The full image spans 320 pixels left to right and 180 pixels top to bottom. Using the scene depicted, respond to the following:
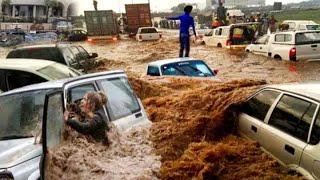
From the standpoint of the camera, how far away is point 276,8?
77.6 meters

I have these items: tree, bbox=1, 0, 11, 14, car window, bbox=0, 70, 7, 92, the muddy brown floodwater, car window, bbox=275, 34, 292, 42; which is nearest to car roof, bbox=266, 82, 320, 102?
the muddy brown floodwater

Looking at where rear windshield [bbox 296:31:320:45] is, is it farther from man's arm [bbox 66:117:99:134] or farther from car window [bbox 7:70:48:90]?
man's arm [bbox 66:117:99:134]

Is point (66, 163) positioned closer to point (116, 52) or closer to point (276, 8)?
point (116, 52)

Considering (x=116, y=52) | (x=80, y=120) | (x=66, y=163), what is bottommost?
(x=116, y=52)

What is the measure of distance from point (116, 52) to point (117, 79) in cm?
2748

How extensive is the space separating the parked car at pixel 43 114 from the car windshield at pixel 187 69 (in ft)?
20.5

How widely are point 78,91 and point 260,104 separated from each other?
224cm

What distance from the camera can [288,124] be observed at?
5.67m

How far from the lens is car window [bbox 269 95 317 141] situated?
5289 millimetres

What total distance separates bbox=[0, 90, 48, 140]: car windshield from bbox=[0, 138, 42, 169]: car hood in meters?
0.21

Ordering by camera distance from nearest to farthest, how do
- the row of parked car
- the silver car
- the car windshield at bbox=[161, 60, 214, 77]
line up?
the silver car
the car windshield at bbox=[161, 60, 214, 77]
the row of parked car

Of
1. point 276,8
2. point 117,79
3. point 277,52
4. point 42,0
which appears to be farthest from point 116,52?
point 42,0

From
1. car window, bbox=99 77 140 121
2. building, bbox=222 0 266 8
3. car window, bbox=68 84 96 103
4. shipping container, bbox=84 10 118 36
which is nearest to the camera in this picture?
car window, bbox=68 84 96 103

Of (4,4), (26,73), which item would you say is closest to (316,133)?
(26,73)
